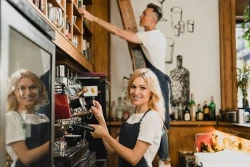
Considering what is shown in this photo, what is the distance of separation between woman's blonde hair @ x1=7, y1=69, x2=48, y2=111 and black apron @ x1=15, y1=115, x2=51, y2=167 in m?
0.09

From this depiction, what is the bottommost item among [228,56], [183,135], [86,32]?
[183,135]

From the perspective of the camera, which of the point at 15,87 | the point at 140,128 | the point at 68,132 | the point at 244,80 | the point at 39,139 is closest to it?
the point at 15,87

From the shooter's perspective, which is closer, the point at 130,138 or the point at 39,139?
the point at 39,139

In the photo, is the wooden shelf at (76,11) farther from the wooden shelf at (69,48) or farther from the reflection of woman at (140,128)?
the reflection of woman at (140,128)

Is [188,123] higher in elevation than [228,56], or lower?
lower

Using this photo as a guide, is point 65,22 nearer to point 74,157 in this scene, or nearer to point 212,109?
point 74,157

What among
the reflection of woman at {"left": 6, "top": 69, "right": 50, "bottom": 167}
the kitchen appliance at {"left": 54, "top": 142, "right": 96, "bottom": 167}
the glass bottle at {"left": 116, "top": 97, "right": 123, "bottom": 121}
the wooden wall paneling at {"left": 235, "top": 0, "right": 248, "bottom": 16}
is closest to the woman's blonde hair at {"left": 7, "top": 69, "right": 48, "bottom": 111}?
the reflection of woman at {"left": 6, "top": 69, "right": 50, "bottom": 167}

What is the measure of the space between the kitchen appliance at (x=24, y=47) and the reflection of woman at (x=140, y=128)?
72cm

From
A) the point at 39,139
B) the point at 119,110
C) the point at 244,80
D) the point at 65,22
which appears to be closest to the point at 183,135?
the point at 119,110

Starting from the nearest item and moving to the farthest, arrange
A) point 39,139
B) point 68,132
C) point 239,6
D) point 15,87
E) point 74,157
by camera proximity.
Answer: point 15,87
point 39,139
point 74,157
point 68,132
point 239,6

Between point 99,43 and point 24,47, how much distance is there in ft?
13.5

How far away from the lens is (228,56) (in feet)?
17.1

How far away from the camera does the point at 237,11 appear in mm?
5668

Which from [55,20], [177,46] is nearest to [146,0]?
[177,46]
